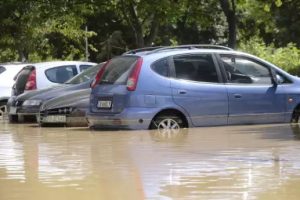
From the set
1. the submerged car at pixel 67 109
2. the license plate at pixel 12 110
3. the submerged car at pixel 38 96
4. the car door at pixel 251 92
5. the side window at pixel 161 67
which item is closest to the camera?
the side window at pixel 161 67

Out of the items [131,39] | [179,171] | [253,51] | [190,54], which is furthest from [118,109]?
[131,39]

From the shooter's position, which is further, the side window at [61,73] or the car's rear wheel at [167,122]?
the side window at [61,73]

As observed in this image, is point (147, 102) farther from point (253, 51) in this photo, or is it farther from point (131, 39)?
point (131, 39)

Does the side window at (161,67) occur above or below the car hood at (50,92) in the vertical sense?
above

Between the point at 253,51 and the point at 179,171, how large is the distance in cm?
3264

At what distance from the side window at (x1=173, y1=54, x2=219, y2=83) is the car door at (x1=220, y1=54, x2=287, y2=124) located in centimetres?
25

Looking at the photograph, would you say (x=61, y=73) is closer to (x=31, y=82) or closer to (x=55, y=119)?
(x=31, y=82)

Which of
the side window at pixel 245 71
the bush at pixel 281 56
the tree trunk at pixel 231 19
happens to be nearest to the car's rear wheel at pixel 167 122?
the side window at pixel 245 71

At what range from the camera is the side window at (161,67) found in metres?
12.7

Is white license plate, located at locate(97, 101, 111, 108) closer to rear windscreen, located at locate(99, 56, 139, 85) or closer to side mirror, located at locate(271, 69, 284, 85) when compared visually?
rear windscreen, located at locate(99, 56, 139, 85)

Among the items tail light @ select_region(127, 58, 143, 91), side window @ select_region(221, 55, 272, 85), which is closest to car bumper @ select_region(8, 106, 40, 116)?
tail light @ select_region(127, 58, 143, 91)

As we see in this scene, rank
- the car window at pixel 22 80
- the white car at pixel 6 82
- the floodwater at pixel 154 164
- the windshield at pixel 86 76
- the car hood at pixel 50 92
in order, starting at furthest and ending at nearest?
the white car at pixel 6 82 < the car window at pixel 22 80 < the windshield at pixel 86 76 < the car hood at pixel 50 92 < the floodwater at pixel 154 164

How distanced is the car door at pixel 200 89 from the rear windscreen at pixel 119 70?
744 mm

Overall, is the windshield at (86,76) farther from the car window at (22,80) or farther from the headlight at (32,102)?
the car window at (22,80)
